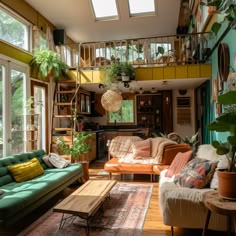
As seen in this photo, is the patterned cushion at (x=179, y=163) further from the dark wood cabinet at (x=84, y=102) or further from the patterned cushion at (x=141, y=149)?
the dark wood cabinet at (x=84, y=102)

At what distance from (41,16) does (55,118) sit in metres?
2.70

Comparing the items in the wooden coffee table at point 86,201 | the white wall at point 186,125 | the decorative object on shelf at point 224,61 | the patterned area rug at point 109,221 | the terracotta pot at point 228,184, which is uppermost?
the decorative object on shelf at point 224,61

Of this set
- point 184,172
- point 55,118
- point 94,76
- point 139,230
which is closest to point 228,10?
point 184,172

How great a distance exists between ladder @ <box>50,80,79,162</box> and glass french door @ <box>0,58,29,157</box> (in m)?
0.94

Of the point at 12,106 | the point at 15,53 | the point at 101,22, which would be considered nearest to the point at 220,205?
the point at 12,106

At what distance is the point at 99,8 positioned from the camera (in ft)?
23.0

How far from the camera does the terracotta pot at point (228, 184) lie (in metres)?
1.90

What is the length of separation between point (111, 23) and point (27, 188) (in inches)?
229

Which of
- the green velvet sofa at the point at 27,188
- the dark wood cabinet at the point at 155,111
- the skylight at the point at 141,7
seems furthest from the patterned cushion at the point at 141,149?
the skylight at the point at 141,7

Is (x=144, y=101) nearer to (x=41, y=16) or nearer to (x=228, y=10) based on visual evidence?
(x=41, y=16)

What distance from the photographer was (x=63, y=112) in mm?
6957

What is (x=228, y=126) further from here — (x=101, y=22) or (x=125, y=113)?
(x=125, y=113)

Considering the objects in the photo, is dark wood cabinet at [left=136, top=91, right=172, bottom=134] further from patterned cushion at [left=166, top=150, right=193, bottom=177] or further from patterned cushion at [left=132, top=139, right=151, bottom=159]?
patterned cushion at [left=166, top=150, right=193, bottom=177]

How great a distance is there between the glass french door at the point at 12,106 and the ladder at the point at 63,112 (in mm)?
935
